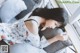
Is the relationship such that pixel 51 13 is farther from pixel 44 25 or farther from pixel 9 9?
pixel 9 9

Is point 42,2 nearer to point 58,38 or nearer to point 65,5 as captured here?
point 65,5

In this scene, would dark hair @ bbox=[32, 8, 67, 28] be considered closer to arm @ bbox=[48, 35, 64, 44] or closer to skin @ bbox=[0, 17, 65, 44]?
skin @ bbox=[0, 17, 65, 44]

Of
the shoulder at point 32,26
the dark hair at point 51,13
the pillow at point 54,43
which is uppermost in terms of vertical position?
the dark hair at point 51,13

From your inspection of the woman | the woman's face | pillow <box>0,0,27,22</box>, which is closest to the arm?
the woman

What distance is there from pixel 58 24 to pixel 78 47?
32 cm

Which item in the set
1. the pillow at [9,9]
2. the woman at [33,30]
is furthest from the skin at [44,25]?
the pillow at [9,9]

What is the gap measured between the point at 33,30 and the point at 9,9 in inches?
11.3

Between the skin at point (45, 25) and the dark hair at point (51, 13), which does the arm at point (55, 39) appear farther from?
the dark hair at point (51, 13)

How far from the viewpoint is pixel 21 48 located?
5.10 feet

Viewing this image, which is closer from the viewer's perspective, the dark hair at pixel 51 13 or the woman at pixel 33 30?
the woman at pixel 33 30

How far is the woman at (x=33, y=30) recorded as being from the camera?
4.98 ft

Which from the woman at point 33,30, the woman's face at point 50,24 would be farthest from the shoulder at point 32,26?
the woman's face at point 50,24

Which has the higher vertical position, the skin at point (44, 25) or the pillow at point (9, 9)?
the pillow at point (9, 9)

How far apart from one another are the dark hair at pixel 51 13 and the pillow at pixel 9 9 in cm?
17
